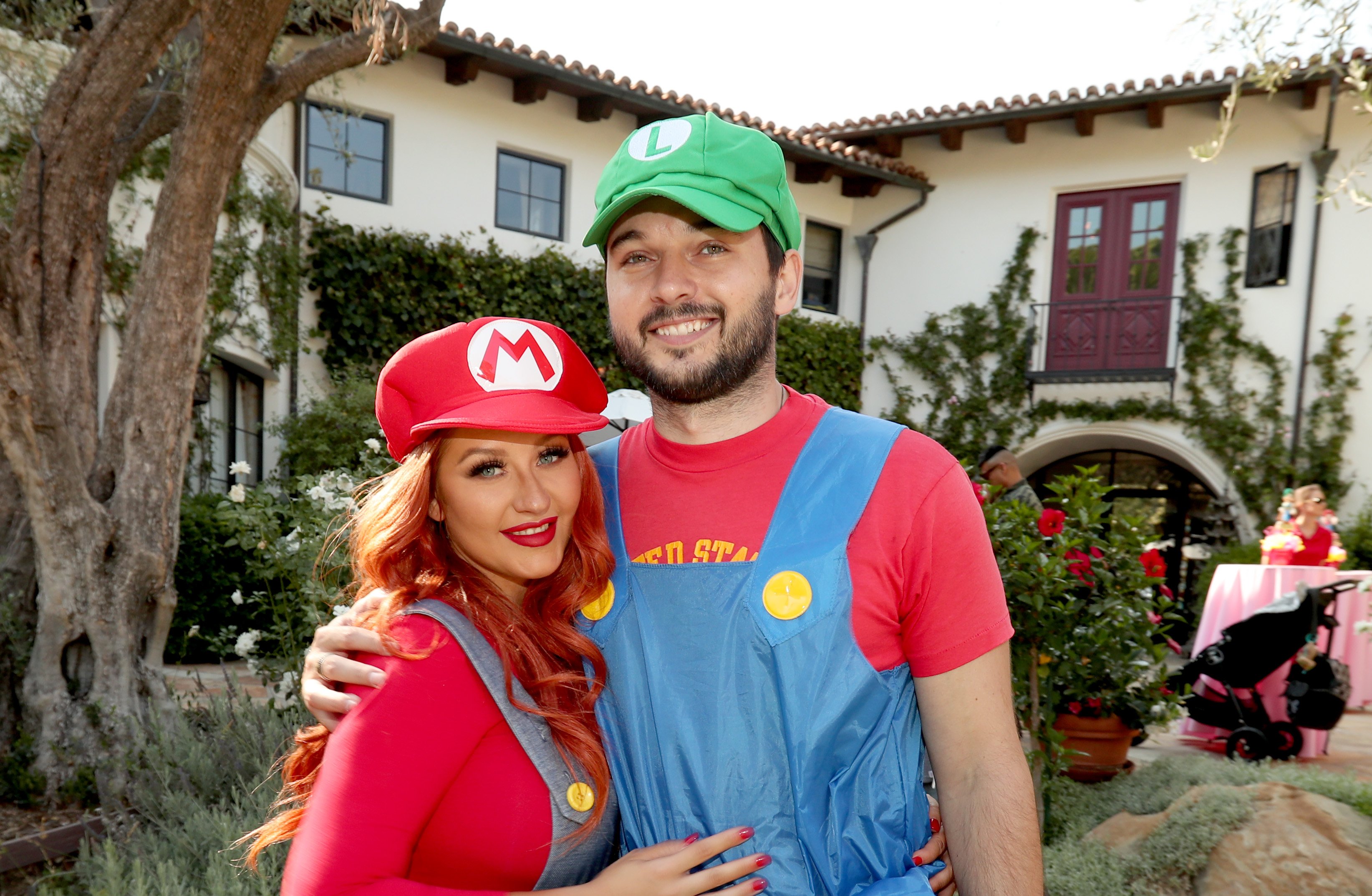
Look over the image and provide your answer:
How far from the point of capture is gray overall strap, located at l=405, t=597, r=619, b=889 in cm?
150

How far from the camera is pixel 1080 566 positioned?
4.36 m

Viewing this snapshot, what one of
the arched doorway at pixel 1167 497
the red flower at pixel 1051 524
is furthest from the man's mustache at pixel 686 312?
the arched doorway at pixel 1167 497

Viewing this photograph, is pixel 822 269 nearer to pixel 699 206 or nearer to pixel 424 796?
pixel 699 206

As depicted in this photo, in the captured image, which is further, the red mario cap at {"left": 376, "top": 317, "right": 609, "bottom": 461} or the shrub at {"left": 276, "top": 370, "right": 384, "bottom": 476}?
the shrub at {"left": 276, "top": 370, "right": 384, "bottom": 476}

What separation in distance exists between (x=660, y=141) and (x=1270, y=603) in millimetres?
6643

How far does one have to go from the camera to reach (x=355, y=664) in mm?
1427

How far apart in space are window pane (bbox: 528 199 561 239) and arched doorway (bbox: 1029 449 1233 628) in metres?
7.30

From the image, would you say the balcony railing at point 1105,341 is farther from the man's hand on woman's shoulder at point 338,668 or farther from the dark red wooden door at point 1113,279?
the man's hand on woman's shoulder at point 338,668

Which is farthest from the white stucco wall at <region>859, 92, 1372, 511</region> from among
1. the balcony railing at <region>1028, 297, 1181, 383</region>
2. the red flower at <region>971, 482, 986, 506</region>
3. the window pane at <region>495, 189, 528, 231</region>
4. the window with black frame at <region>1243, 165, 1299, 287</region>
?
the red flower at <region>971, 482, 986, 506</region>

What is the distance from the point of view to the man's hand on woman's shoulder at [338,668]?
4.69 feet

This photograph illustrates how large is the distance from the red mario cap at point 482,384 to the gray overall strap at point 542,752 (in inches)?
12.8

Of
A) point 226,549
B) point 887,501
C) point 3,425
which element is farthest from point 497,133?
point 887,501

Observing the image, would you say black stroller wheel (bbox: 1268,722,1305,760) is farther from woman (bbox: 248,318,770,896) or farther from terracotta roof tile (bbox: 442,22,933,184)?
terracotta roof tile (bbox: 442,22,933,184)

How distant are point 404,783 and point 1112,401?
13520mm
